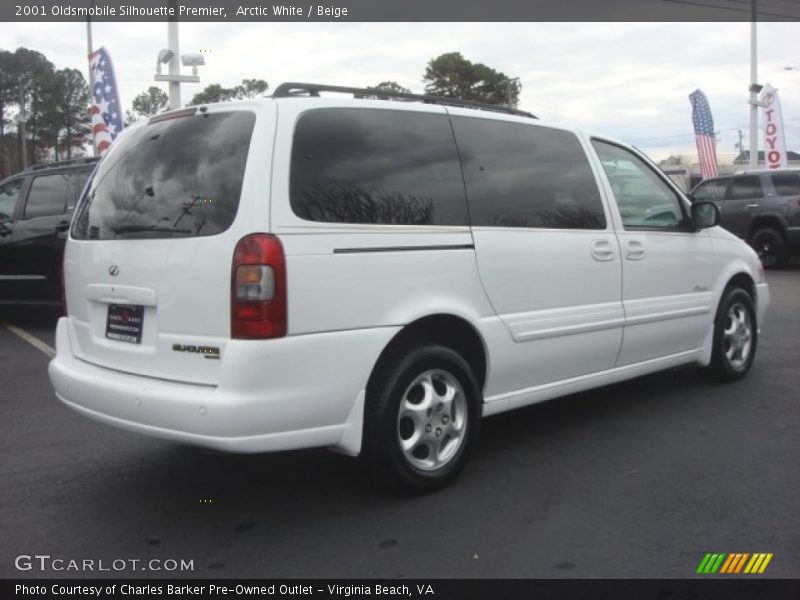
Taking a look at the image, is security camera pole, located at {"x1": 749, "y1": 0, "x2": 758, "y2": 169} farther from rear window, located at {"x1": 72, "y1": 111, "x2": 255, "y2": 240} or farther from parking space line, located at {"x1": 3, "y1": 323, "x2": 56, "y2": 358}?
rear window, located at {"x1": 72, "y1": 111, "x2": 255, "y2": 240}

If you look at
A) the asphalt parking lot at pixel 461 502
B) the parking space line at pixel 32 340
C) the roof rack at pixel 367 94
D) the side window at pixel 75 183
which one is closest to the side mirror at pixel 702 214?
the asphalt parking lot at pixel 461 502

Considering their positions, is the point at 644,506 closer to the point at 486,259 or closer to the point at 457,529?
the point at 457,529

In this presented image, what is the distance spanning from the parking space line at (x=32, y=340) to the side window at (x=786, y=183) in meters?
12.3

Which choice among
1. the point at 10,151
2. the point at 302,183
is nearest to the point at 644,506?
the point at 302,183

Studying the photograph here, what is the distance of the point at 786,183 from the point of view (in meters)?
13.9

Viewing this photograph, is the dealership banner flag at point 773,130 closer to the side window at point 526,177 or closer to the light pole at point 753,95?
the light pole at point 753,95

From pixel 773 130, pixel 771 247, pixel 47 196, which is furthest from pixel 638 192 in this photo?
pixel 773 130

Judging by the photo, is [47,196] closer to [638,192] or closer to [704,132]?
[638,192]

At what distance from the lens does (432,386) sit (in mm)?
3686

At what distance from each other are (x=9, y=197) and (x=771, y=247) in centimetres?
1231

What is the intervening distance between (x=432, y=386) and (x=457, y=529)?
0.69 m

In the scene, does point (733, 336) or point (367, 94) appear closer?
point (367, 94)
